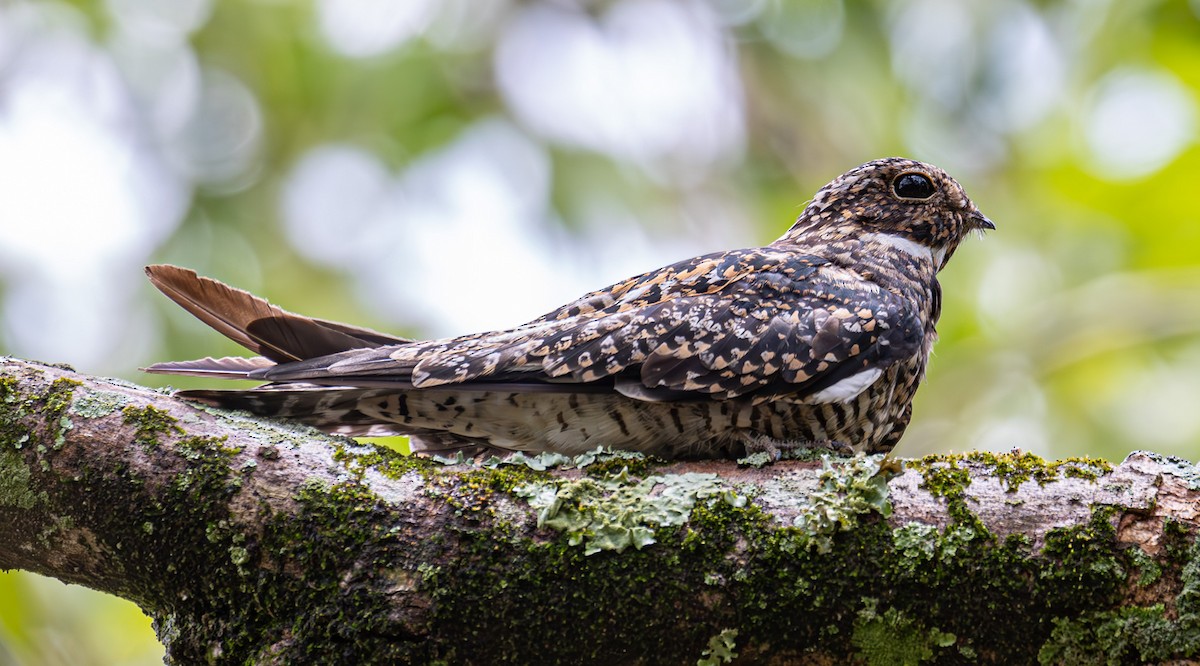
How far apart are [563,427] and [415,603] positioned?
2.74 feet

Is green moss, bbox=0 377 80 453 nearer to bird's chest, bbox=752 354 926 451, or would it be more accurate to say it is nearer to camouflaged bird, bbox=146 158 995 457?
camouflaged bird, bbox=146 158 995 457

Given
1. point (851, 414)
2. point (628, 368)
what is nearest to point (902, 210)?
point (851, 414)

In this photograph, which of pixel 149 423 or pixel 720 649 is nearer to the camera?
pixel 720 649

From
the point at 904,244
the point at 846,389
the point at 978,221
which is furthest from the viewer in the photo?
the point at 978,221

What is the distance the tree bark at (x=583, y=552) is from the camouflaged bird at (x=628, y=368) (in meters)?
0.35

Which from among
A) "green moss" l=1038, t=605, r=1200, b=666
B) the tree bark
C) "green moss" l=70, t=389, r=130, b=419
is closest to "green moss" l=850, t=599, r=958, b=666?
the tree bark

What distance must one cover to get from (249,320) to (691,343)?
1.16 metres

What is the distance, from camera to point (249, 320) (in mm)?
2816

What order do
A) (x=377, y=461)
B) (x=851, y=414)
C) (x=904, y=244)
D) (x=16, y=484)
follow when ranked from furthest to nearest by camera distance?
(x=904, y=244)
(x=851, y=414)
(x=377, y=461)
(x=16, y=484)

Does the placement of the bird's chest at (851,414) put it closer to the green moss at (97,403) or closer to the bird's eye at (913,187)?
the bird's eye at (913,187)

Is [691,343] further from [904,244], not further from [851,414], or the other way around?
[904,244]

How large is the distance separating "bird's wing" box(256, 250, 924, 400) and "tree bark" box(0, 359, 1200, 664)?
0.44 meters

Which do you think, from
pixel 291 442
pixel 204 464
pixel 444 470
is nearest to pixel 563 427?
pixel 444 470

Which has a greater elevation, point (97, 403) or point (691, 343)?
point (691, 343)
